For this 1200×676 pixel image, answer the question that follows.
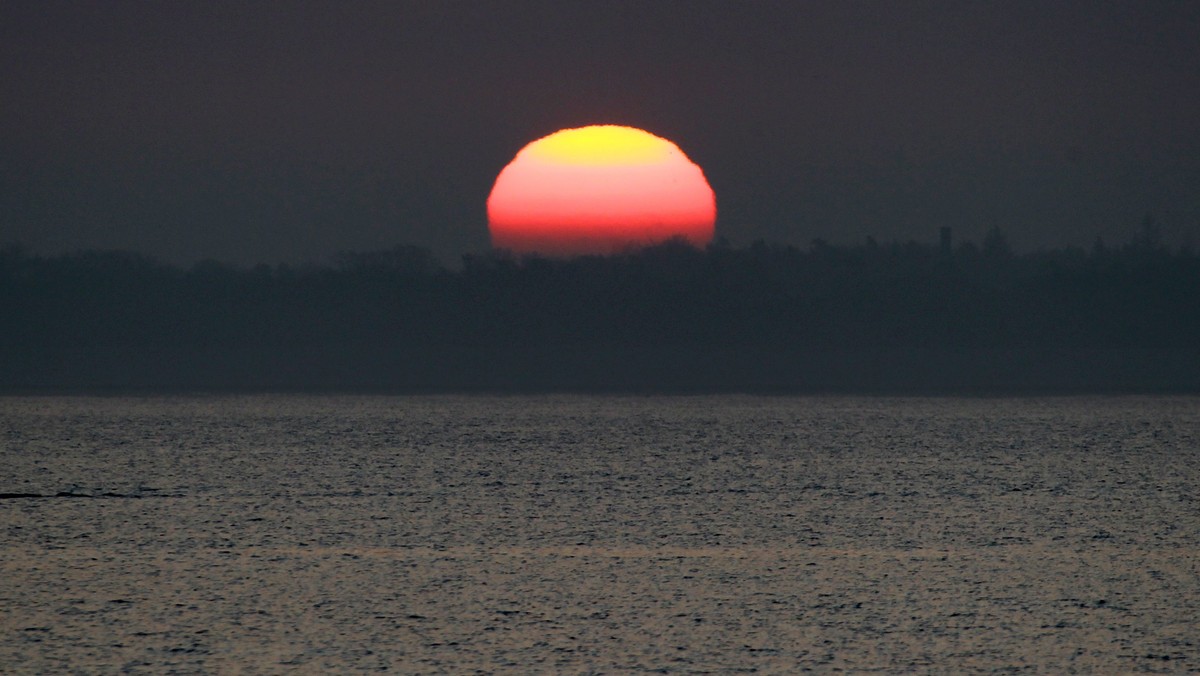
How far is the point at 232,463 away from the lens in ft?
54.9

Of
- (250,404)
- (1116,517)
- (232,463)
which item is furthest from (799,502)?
(250,404)

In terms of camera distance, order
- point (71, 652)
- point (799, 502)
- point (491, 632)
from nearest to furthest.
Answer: point (71, 652)
point (491, 632)
point (799, 502)

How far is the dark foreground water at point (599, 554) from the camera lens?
23.0 feet

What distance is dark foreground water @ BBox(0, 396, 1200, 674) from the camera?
7.02 m

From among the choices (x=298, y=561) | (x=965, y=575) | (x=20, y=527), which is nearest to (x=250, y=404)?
(x=20, y=527)

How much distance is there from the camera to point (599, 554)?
9930 millimetres

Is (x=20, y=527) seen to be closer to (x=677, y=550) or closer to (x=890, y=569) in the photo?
(x=677, y=550)

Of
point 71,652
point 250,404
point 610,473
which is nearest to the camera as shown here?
point 71,652

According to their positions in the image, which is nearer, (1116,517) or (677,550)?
(677,550)

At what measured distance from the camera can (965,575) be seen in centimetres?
909

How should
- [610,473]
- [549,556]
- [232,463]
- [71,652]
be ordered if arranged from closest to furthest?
1. [71,652]
2. [549,556]
3. [610,473]
4. [232,463]

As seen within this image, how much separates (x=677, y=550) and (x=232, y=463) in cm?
831

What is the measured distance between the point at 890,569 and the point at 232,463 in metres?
9.77

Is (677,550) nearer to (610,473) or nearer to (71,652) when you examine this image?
(71,652)
